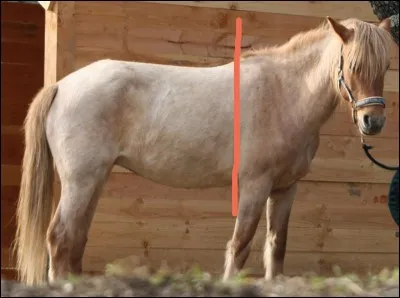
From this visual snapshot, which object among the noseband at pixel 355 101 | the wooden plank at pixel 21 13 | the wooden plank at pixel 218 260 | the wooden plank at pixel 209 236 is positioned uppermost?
the wooden plank at pixel 21 13

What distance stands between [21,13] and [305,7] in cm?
300

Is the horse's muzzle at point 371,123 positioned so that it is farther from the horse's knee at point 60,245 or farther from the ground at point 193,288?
the horse's knee at point 60,245

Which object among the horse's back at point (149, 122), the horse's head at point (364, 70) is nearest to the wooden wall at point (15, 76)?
the horse's back at point (149, 122)

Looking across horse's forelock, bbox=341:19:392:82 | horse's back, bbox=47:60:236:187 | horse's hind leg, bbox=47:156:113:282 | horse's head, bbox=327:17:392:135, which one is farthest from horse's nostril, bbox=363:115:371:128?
horse's hind leg, bbox=47:156:113:282

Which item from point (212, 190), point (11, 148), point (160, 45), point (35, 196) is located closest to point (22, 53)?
point (11, 148)

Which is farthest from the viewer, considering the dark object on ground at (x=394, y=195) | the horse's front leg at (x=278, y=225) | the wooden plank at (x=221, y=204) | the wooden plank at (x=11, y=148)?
the wooden plank at (x=11, y=148)

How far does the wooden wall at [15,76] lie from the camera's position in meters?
7.21

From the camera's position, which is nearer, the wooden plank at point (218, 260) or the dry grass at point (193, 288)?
the dry grass at point (193, 288)

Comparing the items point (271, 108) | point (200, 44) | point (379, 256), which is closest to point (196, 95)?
point (271, 108)

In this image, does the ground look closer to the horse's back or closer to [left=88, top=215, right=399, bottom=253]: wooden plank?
the horse's back

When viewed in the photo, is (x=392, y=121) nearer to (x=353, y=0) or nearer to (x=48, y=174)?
(x=353, y=0)

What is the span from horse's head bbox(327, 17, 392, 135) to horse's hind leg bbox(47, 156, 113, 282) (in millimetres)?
1370

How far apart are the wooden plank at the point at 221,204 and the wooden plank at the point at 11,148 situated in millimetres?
2250

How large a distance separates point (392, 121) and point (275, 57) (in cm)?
172
